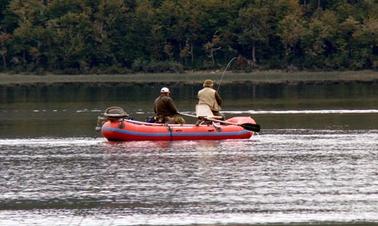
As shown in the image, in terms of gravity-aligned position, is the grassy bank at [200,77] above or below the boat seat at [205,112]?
below

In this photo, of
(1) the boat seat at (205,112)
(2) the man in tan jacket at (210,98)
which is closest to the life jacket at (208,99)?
(2) the man in tan jacket at (210,98)

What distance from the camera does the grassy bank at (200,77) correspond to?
8706 centimetres

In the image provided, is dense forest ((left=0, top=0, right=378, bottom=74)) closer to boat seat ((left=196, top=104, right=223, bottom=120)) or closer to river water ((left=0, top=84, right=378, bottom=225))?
river water ((left=0, top=84, right=378, bottom=225))

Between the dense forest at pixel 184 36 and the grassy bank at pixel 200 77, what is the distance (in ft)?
4.66

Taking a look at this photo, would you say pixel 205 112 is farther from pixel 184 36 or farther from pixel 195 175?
pixel 184 36

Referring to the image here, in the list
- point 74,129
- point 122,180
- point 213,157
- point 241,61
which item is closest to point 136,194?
point 122,180

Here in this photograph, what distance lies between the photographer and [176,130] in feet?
125

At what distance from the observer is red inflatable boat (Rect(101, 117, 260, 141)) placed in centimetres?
3822

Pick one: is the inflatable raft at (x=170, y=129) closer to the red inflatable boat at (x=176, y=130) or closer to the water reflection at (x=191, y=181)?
the red inflatable boat at (x=176, y=130)

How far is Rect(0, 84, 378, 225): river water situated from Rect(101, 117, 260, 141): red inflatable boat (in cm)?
29

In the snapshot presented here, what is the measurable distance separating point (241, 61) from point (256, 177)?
2479 inches

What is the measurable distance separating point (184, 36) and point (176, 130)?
190 ft

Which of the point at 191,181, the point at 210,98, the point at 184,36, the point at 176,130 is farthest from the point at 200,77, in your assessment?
the point at 191,181

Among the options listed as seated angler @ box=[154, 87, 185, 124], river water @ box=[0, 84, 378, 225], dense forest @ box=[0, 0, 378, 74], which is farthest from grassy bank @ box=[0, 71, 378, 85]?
seated angler @ box=[154, 87, 185, 124]
